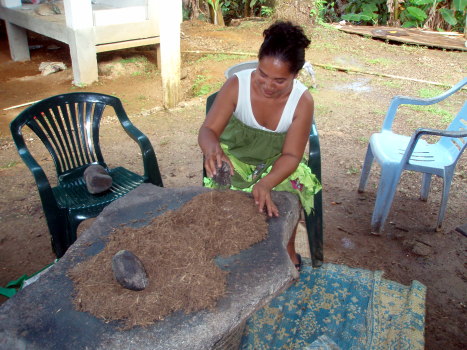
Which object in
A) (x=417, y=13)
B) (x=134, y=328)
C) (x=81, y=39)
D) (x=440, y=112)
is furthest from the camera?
(x=417, y=13)

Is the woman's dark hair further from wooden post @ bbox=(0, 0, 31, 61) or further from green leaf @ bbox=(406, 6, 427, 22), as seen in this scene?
green leaf @ bbox=(406, 6, 427, 22)

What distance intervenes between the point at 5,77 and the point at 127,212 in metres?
6.55

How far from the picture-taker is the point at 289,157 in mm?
2092

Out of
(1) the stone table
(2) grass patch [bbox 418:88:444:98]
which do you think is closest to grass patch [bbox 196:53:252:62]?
(2) grass patch [bbox 418:88:444:98]

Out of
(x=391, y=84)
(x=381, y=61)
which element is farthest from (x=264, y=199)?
(x=381, y=61)

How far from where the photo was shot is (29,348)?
133 centimetres

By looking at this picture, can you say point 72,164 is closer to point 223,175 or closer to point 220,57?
point 223,175

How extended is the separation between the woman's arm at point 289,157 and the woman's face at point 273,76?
6.5 inches

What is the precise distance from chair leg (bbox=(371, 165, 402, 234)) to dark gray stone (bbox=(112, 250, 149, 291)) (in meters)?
2.15

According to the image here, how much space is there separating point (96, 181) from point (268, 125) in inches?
44.3

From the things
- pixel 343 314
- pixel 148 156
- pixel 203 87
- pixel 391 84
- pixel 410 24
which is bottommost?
pixel 343 314

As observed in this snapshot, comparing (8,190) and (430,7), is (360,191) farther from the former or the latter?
(430,7)

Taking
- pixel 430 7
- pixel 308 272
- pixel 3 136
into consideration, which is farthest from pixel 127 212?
pixel 430 7

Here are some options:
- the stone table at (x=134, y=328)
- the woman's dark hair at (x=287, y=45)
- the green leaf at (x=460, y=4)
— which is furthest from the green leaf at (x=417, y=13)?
the stone table at (x=134, y=328)
